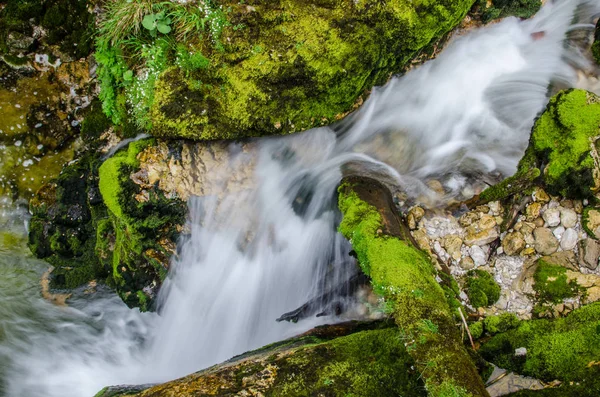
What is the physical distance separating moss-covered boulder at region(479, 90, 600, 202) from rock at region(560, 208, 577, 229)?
0.66ft

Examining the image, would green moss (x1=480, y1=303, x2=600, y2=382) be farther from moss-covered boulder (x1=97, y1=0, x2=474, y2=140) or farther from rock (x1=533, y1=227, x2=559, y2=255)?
moss-covered boulder (x1=97, y1=0, x2=474, y2=140)

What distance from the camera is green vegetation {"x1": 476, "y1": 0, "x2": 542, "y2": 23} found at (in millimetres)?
6168

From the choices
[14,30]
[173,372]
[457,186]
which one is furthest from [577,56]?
[14,30]

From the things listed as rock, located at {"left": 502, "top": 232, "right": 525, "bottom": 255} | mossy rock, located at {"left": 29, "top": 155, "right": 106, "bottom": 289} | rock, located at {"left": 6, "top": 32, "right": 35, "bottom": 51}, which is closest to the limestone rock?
rock, located at {"left": 502, "top": 232, "right": 525, "bottom": 255}

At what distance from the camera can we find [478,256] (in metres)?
5.45

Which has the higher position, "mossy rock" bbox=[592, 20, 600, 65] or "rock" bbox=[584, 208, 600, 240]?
"mossy rock" bbox=[592, 20, 600, 65]

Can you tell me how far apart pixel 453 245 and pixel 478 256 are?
0.34m

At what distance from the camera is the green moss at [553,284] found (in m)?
4.93

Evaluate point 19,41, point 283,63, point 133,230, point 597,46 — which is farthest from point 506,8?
point 19,41

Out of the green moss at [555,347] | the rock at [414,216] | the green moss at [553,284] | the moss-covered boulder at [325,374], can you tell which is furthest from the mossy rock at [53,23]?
the green moss at [553,284]

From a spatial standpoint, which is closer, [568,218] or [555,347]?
[555,347]

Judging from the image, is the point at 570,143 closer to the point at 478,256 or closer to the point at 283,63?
the point at 478,256

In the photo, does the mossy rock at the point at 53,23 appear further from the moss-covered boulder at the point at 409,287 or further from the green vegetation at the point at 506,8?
the green vegetation at the point at 506,8

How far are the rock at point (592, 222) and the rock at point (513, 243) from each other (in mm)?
767
